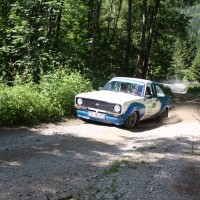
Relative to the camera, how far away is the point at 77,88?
12727 mm

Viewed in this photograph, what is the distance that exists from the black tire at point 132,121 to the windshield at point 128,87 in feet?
3.05

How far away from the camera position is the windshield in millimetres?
11430

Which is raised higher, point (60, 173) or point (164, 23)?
point (164, 23)

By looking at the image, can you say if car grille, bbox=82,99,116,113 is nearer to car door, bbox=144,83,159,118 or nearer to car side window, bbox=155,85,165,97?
car door, bbox=144,83,159,118

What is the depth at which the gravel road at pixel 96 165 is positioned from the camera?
4.46 metres

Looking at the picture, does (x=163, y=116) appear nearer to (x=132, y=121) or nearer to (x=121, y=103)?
(x=132, y=121)

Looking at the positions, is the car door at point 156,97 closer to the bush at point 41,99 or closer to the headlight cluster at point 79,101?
the bush at point 41,99

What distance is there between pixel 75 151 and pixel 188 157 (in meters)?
2.49

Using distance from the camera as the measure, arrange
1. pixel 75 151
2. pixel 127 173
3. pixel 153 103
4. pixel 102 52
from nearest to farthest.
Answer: pixel 127 173 → pixel 75 151 → pixel 153 103 → pixel 102 52

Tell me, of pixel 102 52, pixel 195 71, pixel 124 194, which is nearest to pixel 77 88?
pixel 124 194

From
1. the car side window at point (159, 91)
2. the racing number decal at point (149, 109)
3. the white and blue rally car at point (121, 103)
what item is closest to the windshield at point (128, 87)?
the white and blue rally car at point (121, 103)

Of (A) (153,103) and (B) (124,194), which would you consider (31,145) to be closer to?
(B) (124,194)

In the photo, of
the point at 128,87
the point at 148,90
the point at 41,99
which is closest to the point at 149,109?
the point at 148,90

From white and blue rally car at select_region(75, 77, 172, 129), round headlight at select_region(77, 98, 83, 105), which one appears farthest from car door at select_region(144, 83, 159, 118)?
round headlight at select_region(77, 98, 83, 105)
